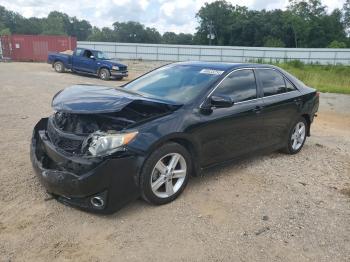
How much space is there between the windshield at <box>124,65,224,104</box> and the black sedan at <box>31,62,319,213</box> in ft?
0.05

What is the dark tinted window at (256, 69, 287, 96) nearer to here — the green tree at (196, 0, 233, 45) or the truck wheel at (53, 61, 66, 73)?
the truck wheel at (53, 61, 66, 73)

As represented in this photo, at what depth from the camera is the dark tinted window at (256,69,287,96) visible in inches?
220

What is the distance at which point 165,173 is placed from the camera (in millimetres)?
4125

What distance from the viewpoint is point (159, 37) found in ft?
349

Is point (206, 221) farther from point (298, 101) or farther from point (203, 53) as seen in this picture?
point (203, 53)

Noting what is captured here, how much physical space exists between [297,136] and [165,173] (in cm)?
330

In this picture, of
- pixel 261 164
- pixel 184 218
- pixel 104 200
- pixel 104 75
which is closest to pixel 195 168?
pixel 184 218

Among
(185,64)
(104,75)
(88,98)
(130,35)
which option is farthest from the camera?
(130,35)

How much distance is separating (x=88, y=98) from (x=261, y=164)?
2.96 meters

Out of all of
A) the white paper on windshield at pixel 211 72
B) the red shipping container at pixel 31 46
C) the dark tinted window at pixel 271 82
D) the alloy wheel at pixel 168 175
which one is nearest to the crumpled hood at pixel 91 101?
the alloy wheel at pixel 168 175

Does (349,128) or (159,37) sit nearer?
(349,128)

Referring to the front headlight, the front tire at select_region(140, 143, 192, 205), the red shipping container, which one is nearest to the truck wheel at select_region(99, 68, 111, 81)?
the red shipping container

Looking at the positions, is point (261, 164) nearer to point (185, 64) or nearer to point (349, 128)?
point (185, 64)

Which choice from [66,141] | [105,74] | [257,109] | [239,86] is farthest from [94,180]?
[105,74]
